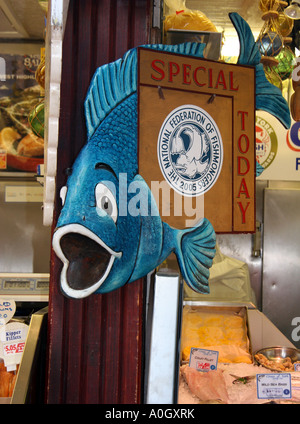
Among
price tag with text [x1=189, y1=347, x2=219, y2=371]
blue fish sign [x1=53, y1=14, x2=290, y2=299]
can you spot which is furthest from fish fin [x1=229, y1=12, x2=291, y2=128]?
price tag with text [x1=189, y1=347, x2=219, y2=371]

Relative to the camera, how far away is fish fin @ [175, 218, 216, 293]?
1.47m

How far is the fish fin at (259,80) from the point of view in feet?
5.33

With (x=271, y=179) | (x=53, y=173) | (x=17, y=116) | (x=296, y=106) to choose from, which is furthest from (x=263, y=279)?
(x=53, y=173)

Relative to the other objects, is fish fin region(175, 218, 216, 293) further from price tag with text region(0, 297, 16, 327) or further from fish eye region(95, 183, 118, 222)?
price tag with text region(0, 297, 16, 327)

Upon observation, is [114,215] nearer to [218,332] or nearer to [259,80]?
[259,80]

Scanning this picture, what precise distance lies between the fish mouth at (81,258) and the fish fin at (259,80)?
0.83 m

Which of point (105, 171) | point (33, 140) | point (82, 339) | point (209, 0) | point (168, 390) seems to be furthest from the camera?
point (33, 140)

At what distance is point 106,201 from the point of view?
1356 millimetres

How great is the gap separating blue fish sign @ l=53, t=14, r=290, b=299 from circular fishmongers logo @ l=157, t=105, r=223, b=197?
0.10 meters

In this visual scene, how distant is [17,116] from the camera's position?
434 centimetres

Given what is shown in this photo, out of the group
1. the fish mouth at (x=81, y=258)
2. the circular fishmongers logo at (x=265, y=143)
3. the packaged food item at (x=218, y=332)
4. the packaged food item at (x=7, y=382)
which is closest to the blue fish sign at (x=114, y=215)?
the fish mouth at (x=81, y=258)

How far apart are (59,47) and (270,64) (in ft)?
4.77

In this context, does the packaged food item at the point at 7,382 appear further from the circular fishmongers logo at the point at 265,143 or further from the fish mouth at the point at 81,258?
the circular fishmongers logo at the point at 265,143
